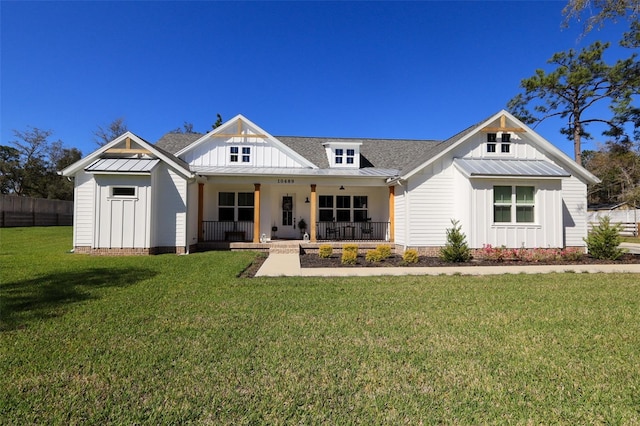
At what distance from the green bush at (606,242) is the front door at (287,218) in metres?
12.1

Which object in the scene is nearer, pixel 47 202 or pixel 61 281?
pixel 61 281

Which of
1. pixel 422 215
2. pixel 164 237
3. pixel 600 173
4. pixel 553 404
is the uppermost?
pixel 600 173

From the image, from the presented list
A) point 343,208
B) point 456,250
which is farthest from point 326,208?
point 456,250

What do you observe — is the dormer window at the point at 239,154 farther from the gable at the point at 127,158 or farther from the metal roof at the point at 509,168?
the metal roof at the point at 509,168

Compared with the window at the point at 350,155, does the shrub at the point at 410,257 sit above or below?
below

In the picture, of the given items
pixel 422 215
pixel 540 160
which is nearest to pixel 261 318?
pixel 422 215

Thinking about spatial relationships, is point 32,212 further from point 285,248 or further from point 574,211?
point 574,211

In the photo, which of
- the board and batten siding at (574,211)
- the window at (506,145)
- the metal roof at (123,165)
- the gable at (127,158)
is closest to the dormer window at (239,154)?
the gable at (127,158)

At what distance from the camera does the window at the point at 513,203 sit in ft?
39.3

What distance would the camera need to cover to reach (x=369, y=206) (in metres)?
16.6

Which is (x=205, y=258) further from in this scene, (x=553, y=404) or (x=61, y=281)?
(x=553, y=404)

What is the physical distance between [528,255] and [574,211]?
3.68m

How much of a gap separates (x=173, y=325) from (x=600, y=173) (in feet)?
153

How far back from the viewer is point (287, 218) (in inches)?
647
